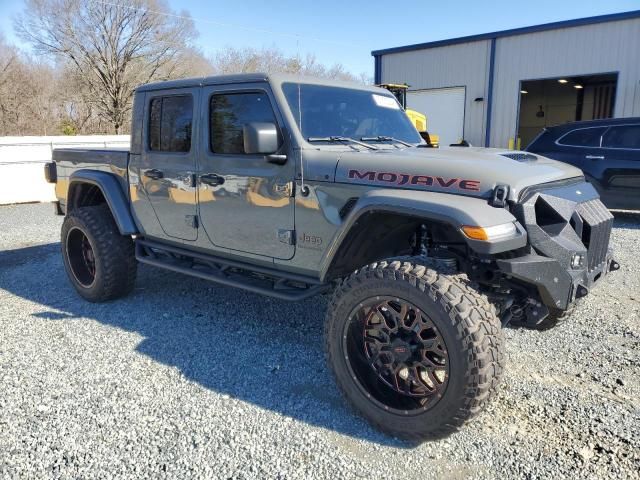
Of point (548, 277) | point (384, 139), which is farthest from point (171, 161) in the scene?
point (548, 277)

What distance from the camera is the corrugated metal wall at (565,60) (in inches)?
544

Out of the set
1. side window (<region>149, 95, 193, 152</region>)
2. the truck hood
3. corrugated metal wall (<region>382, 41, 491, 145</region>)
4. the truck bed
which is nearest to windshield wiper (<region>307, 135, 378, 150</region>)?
the truck hood

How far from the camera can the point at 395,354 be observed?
2.75 metres

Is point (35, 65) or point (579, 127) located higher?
point (35, 65)

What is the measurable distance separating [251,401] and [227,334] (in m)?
1.06

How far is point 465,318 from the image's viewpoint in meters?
2.47

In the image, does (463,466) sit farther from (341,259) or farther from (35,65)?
(35,65)

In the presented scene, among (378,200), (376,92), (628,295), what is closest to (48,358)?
(378,200)

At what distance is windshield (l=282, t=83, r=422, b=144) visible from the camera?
3445mm

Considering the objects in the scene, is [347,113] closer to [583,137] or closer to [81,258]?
[81,258]

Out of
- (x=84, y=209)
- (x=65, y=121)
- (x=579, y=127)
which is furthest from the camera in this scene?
(x=65, y=121)

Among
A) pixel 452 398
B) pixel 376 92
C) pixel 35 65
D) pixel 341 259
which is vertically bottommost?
pixel 452 398

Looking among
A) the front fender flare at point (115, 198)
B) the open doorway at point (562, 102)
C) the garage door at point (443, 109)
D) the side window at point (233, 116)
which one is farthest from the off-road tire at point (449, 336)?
the open doorway at point (562, 102)

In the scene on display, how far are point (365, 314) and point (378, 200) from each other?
0.63 metres
